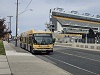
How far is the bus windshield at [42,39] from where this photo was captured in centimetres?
3438

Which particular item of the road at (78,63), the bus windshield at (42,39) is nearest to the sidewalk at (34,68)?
the road at (78,63)

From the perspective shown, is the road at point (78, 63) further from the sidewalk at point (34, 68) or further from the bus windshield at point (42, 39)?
the bus windshield at point (42, 39)

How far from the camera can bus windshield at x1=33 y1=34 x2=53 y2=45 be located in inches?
1353

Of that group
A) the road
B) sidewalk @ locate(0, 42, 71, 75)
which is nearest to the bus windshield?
the road

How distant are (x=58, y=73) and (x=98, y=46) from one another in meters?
38.1

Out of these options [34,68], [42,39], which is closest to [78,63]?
[34,68]

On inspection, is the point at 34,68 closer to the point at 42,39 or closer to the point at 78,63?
the point at 78,63

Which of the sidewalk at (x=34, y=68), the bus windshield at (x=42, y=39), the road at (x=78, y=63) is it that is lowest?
the road at (x=78, y=63)

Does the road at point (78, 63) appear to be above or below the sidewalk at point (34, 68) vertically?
below

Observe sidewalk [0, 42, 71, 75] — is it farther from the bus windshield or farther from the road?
the bus windshield

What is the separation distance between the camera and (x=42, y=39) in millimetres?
34562

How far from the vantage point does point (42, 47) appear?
3444 centimetres

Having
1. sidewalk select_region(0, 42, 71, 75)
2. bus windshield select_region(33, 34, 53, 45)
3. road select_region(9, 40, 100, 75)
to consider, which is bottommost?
road select_region(9, 40, 100, 75)

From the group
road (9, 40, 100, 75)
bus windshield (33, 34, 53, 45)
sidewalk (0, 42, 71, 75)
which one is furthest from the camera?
bus windshield (33, 34, 53, 45)
